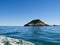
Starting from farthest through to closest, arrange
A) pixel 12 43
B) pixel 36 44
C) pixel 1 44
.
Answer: pixel 36 44 < pixel 12 43 < pixel 1 44

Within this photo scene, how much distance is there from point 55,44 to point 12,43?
4.62 m

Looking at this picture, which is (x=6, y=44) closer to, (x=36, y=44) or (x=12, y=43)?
(x=12, y=43)

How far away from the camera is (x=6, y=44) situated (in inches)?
367

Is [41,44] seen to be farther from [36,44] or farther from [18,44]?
[18,44]

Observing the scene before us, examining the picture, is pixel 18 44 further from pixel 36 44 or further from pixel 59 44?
pixel 59 44

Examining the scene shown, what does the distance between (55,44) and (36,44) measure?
1.97 m

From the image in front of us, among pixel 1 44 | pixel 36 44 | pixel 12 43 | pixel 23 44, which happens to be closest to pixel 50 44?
pixel 36 44

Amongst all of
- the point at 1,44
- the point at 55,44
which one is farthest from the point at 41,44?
the point at 1,44

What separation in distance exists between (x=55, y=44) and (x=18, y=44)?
412 centimetres

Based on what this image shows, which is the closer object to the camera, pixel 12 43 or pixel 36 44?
pixel 12 43

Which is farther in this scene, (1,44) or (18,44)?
(18,44)

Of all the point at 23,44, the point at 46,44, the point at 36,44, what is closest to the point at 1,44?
the point at 23,44

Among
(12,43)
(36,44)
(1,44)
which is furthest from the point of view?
(36,44)

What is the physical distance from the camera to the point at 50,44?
12047mm
